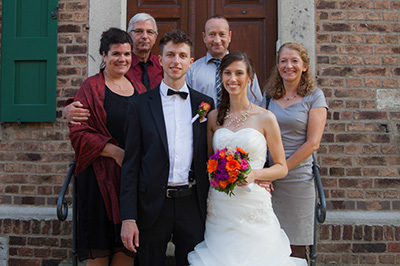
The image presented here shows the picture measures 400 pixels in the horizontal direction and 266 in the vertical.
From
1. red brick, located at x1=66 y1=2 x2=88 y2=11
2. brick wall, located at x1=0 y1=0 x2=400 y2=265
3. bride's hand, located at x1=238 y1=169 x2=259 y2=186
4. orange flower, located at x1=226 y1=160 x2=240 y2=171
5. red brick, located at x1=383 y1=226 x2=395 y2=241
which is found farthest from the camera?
red brick, located at x1=66 y1=2 x2=88 y2=11

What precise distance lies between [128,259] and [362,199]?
7.98ft

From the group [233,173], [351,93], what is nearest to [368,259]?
[351,93]

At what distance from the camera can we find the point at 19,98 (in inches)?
153

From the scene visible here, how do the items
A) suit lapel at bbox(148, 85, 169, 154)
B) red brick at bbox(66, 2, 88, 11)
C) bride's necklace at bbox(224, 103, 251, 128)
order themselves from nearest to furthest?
suit lapel at bbox(148, 85, 169, 154) → bride's necklace at bbox(224, 103, 251, 128) → red brick at bbox(66, 2, 88, 11)

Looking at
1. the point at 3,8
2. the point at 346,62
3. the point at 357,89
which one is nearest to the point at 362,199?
the point at 357,89

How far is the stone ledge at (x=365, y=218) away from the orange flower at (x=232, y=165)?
1.99 meters

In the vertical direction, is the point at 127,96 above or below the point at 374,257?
above

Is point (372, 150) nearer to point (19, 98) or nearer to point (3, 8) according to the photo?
point (19, 98)

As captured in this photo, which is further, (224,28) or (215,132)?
(224,28)

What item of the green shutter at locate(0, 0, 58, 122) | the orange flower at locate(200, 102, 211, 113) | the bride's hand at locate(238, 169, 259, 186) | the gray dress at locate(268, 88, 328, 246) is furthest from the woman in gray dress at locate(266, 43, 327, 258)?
the green shutter at locate(0, 0, 58, 122)

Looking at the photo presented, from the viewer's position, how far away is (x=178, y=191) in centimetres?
231

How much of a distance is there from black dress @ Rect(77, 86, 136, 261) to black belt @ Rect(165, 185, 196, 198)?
0.51 meters

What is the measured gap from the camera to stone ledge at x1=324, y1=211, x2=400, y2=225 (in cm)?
362

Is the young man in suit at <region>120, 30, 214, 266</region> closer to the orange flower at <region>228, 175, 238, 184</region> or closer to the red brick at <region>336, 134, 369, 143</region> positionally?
the orange flower at <region>228, 175, 238, 184</region>
